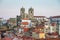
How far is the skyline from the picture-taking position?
6.68ft

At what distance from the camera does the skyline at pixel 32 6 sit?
2035 mm

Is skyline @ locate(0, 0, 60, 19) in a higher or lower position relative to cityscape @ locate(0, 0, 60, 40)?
higher

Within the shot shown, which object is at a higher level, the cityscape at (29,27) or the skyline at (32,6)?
the skyline at (32,6)

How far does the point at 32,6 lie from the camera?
2051 mm

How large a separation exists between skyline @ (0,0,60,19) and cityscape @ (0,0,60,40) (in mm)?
45

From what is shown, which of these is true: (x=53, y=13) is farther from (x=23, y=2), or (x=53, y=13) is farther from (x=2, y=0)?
→ (x=2, y=0)

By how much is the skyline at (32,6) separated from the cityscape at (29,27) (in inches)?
1.8

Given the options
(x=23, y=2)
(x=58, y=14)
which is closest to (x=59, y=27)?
(x=58, y=14)

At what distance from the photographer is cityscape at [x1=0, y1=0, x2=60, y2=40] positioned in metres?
1.98

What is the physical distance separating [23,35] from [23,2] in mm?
482

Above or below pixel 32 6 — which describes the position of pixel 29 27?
below

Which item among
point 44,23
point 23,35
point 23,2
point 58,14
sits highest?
point 23,2

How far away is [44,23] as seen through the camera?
2.02 meters

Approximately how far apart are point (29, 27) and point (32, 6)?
0.31m
